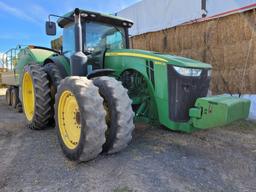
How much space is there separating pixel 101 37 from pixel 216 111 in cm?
264

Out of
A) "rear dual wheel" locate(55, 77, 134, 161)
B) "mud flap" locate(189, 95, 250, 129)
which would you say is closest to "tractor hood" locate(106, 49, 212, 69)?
"mud flap" locate(189, 95, 250, 129)

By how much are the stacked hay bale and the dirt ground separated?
2.80 m

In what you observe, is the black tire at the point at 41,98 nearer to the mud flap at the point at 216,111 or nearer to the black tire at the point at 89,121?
the black tire at the point at 89,121

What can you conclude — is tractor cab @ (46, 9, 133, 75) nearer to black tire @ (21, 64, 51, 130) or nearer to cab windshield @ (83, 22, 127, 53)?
cab windshield @ (83, 22, 127, 53)

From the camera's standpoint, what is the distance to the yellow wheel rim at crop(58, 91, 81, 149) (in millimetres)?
3354

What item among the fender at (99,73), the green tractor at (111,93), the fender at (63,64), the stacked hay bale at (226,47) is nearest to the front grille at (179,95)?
the green tractor at (111,93)

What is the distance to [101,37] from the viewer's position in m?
4.66

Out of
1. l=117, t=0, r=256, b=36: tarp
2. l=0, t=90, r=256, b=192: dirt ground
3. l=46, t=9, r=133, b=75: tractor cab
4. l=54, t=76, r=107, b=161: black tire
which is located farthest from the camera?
l=117, t=0, r=256, b=36: tarp

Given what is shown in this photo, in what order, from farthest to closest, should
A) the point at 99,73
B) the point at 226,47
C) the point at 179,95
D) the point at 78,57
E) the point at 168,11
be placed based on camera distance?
the point at 168,11 < the point at 226,47 < the point at 78,57 < the point at 99,73 < the point at 179,95

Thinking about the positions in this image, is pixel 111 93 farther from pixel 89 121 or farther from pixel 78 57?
pixel 78 57

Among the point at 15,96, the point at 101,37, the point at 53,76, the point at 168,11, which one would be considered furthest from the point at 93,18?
the point at 168,11

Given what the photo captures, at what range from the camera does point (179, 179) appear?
2795 mm

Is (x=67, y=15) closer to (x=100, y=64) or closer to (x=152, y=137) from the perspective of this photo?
(x=100, y=64)

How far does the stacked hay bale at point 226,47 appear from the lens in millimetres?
6691
